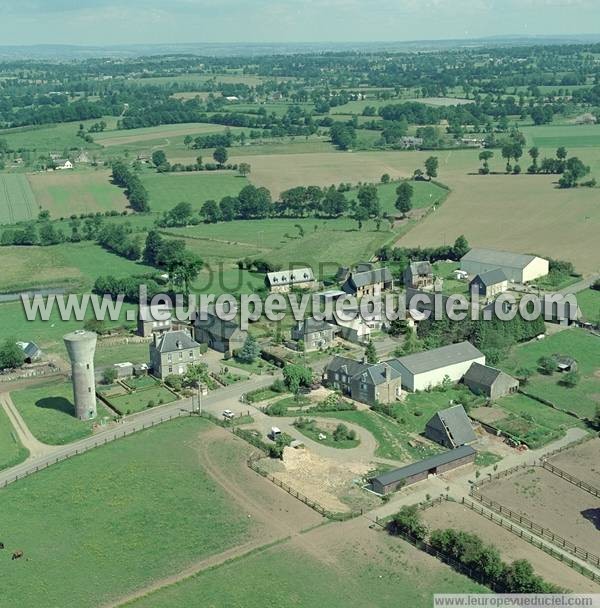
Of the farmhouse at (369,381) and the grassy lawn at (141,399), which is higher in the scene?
the farmhouse at (369,381)

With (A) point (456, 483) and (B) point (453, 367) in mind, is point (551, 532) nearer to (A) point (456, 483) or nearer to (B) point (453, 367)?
(A) point (456, 483)

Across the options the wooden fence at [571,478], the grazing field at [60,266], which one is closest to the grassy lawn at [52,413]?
the grazing field at [60,266]

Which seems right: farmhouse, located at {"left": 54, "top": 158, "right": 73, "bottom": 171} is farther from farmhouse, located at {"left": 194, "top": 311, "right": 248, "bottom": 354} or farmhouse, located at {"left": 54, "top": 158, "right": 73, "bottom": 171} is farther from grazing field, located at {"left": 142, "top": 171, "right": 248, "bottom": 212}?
farmhouse, located at {"left": 194, "top": 311, "right": 248, "bottom": 354}

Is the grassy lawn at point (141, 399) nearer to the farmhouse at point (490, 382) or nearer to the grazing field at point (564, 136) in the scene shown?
the farmhouse at point (490, 382)

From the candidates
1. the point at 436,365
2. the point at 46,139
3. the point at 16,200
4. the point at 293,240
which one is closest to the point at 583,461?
the point at 436,365

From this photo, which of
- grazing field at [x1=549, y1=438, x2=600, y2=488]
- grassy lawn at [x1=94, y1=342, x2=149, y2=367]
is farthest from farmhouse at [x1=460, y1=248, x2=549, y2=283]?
grassy lawn at [x1=94, y1=342, x2=149, y2=367]
